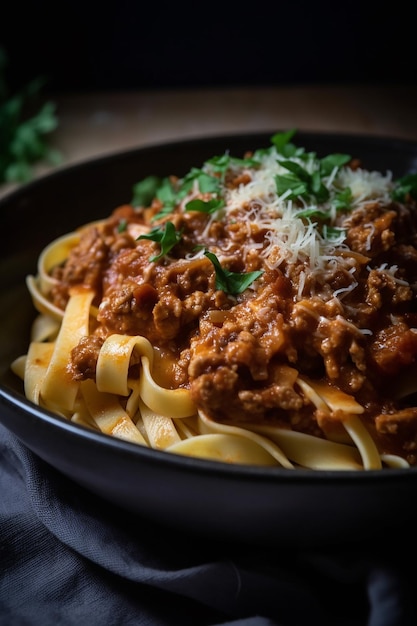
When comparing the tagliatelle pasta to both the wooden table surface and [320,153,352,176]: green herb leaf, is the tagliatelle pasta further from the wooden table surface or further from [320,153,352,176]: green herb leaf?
the wooden table surface

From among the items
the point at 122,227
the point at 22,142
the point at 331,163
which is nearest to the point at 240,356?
the point at 122,227

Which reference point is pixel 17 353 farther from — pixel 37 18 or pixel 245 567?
pixel 37 18

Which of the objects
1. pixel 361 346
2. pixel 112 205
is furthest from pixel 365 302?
pixel 112 205

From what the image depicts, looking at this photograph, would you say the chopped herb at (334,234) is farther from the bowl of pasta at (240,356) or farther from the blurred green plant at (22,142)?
the blurred green plant at (22,142)

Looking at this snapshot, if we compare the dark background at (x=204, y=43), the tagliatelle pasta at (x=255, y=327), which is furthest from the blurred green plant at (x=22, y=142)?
the tagliatelle pasta at (x=255, y=327)

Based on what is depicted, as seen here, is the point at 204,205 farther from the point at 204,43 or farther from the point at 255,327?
the point at 204,43
